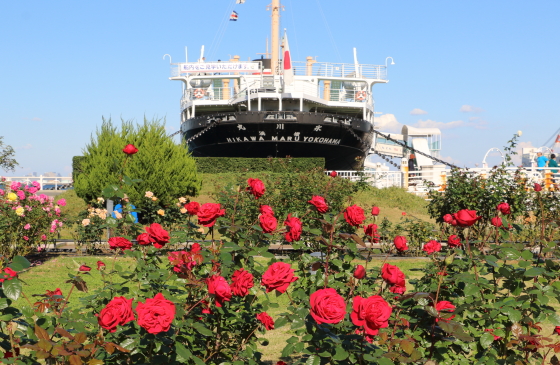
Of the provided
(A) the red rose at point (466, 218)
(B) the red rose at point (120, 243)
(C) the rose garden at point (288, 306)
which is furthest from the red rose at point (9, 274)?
(A) the red rose at point (466, 218)

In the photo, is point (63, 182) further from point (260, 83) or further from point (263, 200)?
point (263, 200)

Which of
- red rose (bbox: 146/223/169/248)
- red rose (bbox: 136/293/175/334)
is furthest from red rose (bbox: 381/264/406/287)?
red rose (bbox: 146/223/169/248)

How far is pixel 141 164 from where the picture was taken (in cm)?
1323

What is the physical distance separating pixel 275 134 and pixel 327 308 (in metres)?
27.7

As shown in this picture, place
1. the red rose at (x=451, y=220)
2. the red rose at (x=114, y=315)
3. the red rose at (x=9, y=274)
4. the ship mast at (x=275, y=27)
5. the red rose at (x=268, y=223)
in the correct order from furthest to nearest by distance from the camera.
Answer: the ship mast at (x=275, y=27)
the red rose at (x=451, y=220)
the red rose at (x=268, y=223)
the red rose at (x=9, y=274)
the red rose at (x=114, y=315)

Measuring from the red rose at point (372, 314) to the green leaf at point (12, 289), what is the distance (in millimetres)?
1462

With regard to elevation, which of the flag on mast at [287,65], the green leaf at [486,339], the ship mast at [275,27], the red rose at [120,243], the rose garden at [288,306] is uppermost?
the ship mast at [275,27]

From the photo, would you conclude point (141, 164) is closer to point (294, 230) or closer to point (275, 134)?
point (294, 230)

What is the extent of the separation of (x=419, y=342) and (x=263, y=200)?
9.05m

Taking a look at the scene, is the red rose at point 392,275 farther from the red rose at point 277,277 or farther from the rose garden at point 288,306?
the red rose at point 277,277

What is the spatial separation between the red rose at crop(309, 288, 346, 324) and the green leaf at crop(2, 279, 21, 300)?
4.28ft

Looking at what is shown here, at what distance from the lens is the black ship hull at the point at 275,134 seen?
29516mm

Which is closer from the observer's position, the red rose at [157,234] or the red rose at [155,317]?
the red rose at [155,317]

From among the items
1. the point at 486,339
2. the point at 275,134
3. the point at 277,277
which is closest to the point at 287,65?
the point at 275,134
